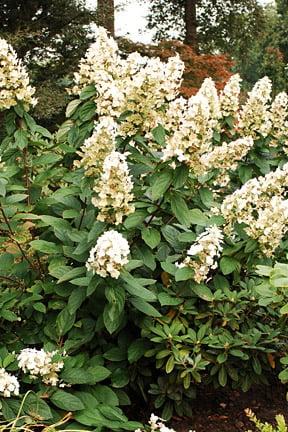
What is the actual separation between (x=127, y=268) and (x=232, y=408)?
122cm

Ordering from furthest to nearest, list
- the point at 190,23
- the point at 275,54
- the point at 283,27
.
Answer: the point at 283,27 < the point at 275,54 < the point at 190,23

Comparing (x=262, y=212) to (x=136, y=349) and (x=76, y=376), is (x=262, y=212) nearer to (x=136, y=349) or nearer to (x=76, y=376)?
(x=136, y=349)

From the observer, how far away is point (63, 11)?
12.0 meters

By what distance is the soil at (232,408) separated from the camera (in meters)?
2.63

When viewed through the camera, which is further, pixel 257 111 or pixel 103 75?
pixel 257 111

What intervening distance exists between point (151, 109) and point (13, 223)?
3.05 feet

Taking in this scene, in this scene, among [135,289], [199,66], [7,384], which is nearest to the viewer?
[7,384]

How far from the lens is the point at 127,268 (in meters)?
2.17

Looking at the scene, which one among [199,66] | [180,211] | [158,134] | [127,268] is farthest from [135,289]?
[199,66]

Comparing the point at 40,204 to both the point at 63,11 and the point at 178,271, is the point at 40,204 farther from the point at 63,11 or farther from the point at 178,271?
the point at 63,11

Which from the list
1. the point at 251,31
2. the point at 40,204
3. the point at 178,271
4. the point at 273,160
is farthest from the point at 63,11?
the point at 178,271

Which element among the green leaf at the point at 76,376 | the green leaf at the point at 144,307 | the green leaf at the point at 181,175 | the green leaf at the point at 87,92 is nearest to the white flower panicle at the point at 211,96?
the green leaf at the point at 87,92

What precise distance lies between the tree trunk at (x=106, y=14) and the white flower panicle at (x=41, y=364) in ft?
34.7

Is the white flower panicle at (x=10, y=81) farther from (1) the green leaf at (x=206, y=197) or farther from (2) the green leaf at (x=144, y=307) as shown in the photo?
(2) the green leaf at (x=144, y=307)
